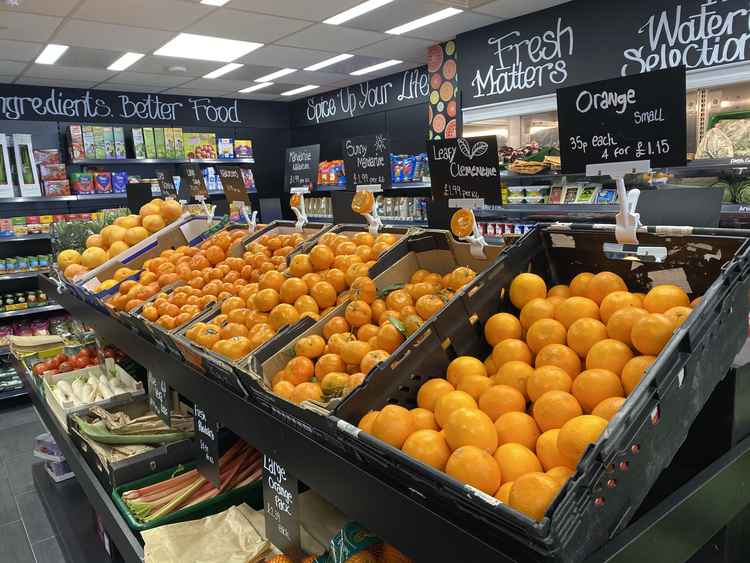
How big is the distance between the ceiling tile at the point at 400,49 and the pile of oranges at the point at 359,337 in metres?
4.23

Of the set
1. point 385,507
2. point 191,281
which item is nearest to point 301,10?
point 191,281

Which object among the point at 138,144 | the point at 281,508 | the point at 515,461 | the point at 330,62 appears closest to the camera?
the point at 515,461

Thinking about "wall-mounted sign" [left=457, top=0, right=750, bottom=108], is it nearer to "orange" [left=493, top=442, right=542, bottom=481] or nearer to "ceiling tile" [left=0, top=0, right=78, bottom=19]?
"ceiling tile" [left=0, top=0, right=78, bottom=19]

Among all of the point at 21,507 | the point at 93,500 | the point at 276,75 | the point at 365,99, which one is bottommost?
the point at 21,507

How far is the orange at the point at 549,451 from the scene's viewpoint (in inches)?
31.9

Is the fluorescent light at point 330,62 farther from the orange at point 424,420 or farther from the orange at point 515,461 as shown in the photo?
the orange at point 515,461

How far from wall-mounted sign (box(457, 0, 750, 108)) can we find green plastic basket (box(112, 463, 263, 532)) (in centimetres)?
381

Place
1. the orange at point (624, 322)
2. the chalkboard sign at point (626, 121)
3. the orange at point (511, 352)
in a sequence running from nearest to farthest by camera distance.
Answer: the orange at point (624, 322) → the orange at point (511, 352) → the chalkboard sign at point (626, 121)

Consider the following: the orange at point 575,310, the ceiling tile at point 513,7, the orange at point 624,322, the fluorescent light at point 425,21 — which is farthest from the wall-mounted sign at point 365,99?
the orange at point 624,322

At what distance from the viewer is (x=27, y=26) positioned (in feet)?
13.7

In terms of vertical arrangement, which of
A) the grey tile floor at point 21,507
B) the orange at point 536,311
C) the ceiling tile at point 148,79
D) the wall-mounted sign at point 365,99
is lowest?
the grey tile floor at point 21,507

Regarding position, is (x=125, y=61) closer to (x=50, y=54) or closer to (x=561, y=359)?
(x=50, y=54)

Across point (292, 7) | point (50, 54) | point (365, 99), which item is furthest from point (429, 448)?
point (365, 99)

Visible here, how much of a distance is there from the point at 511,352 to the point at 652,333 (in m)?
0.26
